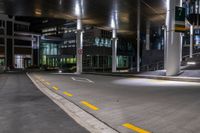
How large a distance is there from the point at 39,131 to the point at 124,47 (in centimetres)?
6323

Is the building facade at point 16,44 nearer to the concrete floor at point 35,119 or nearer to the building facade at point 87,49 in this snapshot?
the building facade at point 87,49

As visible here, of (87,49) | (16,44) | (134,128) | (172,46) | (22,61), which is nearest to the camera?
(134,128)

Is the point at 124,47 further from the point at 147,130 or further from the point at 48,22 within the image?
the point at 147,130

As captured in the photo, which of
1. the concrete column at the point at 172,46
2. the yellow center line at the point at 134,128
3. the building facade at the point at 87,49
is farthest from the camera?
the building facade at the point at 87,49

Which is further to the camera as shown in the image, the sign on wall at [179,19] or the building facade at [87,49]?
the building facade at [87,49]

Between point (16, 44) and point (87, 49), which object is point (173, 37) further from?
point (16, 44)

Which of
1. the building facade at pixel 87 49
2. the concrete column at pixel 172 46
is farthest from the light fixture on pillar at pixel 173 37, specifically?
the building facade at pixel 87 49

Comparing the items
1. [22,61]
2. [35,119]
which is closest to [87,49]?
[22,61]

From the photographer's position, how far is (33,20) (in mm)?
85750

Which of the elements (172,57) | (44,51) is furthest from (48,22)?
(172,57)

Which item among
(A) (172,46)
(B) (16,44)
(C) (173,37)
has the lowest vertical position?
(A) (172,46)

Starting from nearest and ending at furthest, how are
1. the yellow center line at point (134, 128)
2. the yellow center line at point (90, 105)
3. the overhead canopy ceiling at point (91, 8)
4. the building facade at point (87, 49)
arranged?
the yellow center line at point (134, 128), the yellow center line at point (90, 105), the overhead canopy ceiling at point (91, 8), the building facade at point (87, 49)

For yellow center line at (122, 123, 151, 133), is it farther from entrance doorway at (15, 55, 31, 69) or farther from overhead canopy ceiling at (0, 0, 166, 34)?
entrance doorway at (15, 55, 31, 69)

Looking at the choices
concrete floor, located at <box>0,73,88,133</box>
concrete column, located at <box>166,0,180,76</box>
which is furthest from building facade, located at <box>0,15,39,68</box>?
concrete floor, located at <box>0,73,88,133</box>
